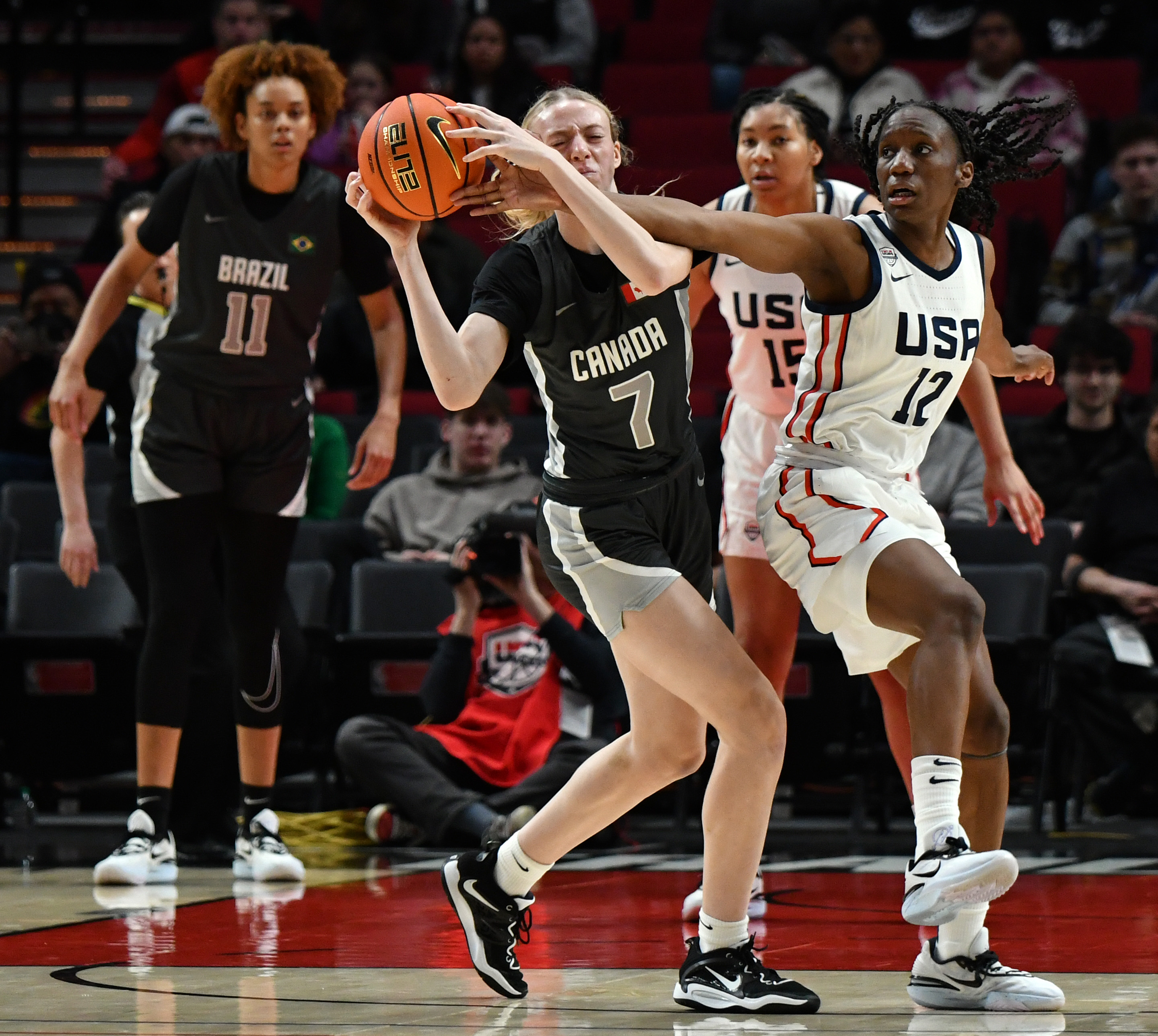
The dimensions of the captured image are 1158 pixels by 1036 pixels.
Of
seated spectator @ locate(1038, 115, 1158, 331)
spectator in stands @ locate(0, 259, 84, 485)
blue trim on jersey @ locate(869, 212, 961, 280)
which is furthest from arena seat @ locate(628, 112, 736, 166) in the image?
blue trim on jersey @ locate(869, 212, 961, 280)

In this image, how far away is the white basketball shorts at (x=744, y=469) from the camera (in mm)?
4406

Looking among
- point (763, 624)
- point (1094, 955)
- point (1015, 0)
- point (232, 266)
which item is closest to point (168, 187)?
point (232, 266)

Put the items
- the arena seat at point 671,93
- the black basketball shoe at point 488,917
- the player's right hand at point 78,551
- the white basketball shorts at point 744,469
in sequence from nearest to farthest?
the black basketball shoe at point 488,917, the white basketball shorts at point 744,469, the player's right hand at point 78,551, the arena seat at point 671,93

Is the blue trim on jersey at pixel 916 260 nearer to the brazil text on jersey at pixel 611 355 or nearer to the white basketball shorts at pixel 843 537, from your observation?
the white basketball shorts at pixel 843 537

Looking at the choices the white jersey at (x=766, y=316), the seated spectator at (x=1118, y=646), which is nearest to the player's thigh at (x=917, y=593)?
the white jersey at (x=766, y=316)

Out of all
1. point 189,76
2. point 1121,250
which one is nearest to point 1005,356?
point 1121,250

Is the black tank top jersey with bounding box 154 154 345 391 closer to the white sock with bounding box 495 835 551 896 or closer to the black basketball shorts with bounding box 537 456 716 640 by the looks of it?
the black basketball shorts with bounding box 537 456 716 640

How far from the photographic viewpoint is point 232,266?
17.3 feet

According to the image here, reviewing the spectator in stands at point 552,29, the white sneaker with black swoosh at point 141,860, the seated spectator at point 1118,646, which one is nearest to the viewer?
the white sneaker with black swoosh at point 141,860

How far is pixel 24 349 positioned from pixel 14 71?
3.27 m

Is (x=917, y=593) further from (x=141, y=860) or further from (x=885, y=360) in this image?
(x=141, y=860)

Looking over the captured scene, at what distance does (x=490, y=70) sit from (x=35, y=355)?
10.9ft

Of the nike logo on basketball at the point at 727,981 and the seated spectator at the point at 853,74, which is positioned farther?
the seated spectator at the point at 853,74

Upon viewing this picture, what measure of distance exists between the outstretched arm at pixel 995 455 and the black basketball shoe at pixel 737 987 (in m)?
1.30
